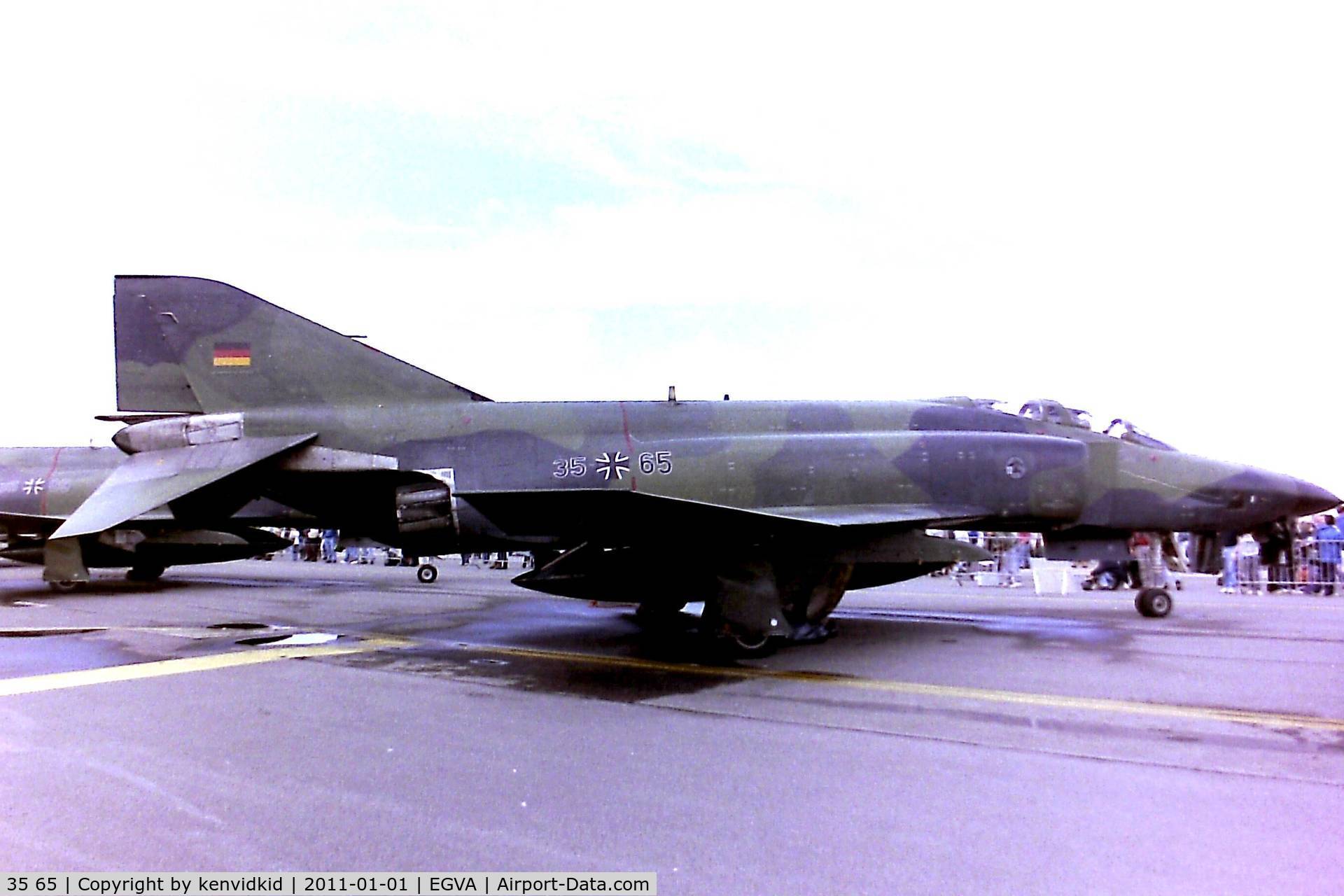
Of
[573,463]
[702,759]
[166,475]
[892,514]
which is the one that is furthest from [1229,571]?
[166,475]

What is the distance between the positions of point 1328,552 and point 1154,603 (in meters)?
8.13

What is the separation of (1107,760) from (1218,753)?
69cm

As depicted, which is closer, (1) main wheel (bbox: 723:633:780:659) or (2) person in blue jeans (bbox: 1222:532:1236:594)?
(1) main wheel (bbox: 723:633:780:659)

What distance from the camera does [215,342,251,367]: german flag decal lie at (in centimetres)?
976

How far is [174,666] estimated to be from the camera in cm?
763

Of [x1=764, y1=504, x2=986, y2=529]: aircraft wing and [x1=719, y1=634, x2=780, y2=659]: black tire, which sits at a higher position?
[x1=764, y1=504, x2=986, y2=529]: aircraft wing

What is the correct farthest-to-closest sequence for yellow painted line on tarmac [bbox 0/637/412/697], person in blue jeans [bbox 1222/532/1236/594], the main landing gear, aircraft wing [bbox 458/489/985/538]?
the main landing gear < person in blue jeans [bbox 1222/532/1236/594] < aircraft wing [bbox 458/489/985/538] < yellow painted line on tarmac [bbox 0/637/412/697]

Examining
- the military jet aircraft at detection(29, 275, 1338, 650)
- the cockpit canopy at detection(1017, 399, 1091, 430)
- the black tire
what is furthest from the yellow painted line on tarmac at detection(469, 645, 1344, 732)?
the cockpit canopy at detection(1017, 399, 1091, 430)

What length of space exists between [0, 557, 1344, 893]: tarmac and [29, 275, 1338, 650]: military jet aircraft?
47.8 inches

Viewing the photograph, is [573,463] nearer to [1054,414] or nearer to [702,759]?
[702,759]

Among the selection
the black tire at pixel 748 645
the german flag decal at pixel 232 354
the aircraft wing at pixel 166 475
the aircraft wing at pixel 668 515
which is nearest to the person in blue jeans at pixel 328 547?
the german flag decal at pixel 232 354

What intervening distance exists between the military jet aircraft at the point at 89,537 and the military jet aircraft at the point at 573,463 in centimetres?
676

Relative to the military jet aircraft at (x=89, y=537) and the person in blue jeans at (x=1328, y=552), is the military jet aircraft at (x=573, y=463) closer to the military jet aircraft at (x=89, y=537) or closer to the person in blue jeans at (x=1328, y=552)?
the military jet aircraft at (x=89, y=537)

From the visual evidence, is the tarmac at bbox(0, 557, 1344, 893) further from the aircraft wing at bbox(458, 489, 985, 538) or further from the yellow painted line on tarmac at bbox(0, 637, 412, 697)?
the aircraft wing at bbox(458, 489, 985, 538)
